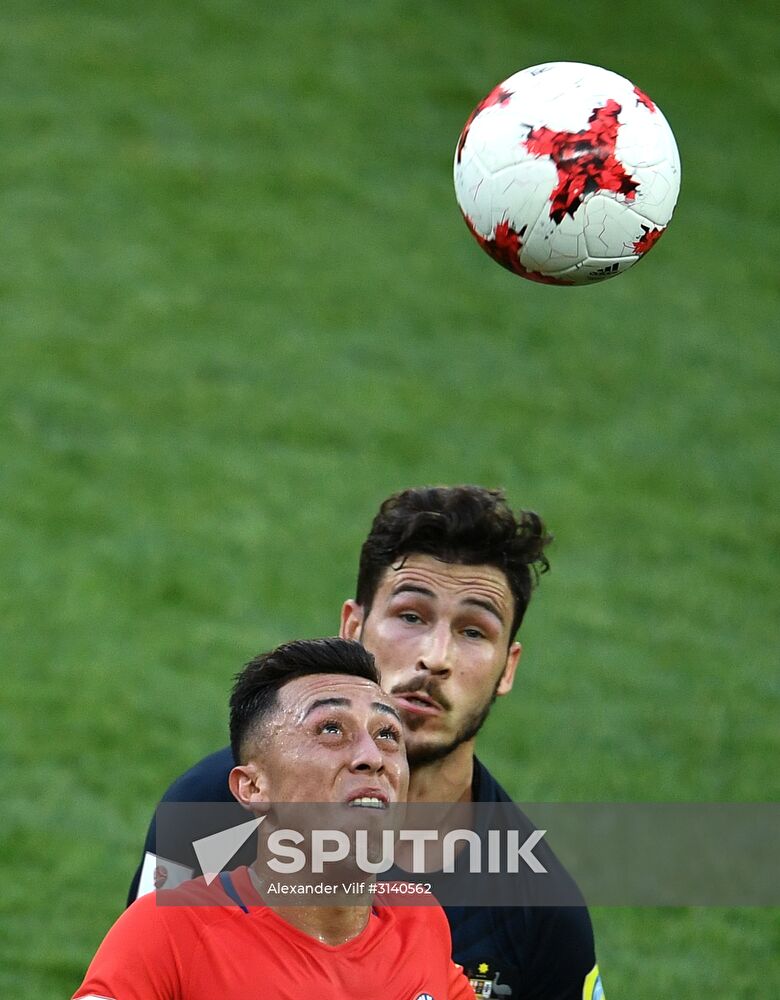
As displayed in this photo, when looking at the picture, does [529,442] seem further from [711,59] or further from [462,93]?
[711,59]

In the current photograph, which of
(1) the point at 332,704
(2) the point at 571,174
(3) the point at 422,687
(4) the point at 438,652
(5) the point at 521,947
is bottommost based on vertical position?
(5) the point at 521,947

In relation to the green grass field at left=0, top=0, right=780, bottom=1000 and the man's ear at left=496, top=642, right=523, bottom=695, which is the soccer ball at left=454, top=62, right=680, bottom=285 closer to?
the man's ear at left=496, top=642, right=523, bottom=695

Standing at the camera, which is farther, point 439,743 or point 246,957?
point 439,743

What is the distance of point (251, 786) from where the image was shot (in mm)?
3752

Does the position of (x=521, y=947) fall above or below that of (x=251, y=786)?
below

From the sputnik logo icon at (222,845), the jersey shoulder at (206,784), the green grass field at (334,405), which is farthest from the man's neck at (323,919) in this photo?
the green grass field at (334,405)

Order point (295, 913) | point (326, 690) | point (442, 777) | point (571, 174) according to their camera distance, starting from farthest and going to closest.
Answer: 1. point (442, 777)
2. point (571, 174)
3. point (326, 690)
4. point (295, 913)

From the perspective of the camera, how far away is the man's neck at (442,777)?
4.77m

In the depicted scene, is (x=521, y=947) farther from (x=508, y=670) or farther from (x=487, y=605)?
(x=487, y=605)

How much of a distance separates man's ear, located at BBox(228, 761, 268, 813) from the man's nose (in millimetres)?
955

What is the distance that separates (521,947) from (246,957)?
4.45 feet

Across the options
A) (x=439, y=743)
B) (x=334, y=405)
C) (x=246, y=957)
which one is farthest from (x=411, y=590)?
(x=334, y=405)

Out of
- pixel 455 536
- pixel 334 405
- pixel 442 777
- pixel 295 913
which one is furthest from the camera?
pixel 334 405

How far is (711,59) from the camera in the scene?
18016mm
